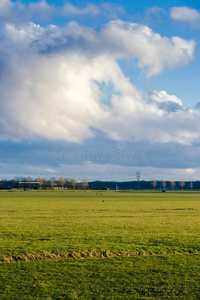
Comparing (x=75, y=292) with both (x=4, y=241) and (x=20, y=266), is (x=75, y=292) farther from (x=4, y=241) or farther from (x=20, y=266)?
(x=4, y=241)

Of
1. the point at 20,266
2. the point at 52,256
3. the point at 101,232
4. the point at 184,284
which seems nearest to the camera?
the point at 184,284

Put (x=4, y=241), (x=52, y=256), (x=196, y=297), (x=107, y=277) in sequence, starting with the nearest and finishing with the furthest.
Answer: (x=196, y=297), (x=107, y=277), (x=52, y=256), (x=4, y=241)

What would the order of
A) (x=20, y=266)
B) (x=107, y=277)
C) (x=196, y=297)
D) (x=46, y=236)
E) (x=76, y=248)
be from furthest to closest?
(x=46, y=236), (x=76, y=248), (x=20, y=266), (x=107, y=277), (x=196, y=297)

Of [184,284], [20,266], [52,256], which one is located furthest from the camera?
[52,256]

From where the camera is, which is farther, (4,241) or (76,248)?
(4,241)

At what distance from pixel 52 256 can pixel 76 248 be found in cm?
194

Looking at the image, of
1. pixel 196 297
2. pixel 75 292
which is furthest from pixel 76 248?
pixel 196 297

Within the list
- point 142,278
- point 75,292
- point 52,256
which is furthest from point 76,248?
point 75,292

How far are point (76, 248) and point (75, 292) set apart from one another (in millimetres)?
8008

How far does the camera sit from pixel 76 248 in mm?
21312

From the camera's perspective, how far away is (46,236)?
26.4 m

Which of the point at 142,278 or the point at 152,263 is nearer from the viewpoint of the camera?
the point at 142,278

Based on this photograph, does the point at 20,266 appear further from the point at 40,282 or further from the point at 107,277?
the point at 107,277

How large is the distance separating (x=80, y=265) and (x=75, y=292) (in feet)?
15.0
